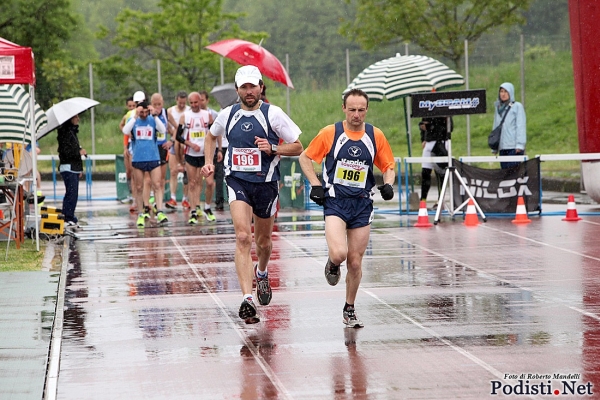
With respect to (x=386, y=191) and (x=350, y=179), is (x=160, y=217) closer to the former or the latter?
(x=350, y=179)

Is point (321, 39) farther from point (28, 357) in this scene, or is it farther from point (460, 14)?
point (28, 357)

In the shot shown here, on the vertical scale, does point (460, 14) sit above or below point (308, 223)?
above

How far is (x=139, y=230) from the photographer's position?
17578 mm

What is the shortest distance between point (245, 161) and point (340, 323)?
1607 millimetres

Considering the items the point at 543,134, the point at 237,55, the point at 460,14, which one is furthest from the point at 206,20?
the point at 237,55

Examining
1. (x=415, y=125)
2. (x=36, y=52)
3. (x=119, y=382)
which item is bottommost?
(x=119, y=382)

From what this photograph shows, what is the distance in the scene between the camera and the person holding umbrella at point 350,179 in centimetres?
923

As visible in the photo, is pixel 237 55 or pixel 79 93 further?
pixel 79 93

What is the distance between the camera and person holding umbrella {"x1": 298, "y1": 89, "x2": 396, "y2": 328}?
30.3 ft

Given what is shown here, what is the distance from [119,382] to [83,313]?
2.78m

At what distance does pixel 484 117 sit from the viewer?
3628 cm

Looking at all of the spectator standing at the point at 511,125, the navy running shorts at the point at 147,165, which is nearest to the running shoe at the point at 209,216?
the navy running shorts at the point at 147,165

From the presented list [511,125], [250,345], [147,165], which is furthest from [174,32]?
[250,345]

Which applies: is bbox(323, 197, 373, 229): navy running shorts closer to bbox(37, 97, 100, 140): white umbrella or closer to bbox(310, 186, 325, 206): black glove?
bbox(310, 186, 325, 206): black glove
